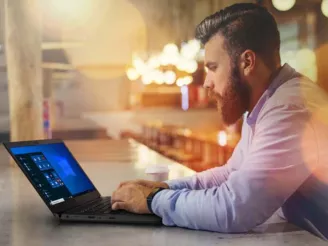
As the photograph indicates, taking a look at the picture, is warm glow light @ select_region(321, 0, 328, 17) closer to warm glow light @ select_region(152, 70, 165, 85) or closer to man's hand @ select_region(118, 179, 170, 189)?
man's hand @ select_region(118, 179, 170, 189)

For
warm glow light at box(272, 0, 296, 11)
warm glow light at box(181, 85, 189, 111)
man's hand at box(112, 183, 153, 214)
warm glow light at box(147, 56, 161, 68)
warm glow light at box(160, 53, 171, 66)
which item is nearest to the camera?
man's hand at box(112, 183, 153, 214)

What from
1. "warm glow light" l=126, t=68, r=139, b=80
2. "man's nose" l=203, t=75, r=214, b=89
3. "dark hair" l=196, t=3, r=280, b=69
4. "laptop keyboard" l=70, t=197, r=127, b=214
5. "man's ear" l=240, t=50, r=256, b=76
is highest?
"warm glow light" l=126, t=68, r=139, b=80

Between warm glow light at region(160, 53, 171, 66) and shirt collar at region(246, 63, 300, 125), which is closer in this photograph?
shirt collar at region(246, 63, 300, 125)

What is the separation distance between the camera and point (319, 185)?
1087 mm

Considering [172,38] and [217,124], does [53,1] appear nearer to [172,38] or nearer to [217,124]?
[172,38]

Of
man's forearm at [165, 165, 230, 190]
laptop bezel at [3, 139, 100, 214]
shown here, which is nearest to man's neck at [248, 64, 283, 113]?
man's forearm at [165, 165, 230, 190]

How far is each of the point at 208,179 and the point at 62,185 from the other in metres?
0.38

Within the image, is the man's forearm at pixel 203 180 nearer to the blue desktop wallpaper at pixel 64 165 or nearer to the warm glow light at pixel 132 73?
the blue desktop wallpaper at pixel 64 165

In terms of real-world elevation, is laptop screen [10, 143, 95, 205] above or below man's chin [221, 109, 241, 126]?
below

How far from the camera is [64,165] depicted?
1.34 m

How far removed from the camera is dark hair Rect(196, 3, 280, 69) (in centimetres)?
122

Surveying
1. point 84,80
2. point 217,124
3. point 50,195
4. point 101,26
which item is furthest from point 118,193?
point 217,124

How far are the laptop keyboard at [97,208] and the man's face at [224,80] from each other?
14.8 inches

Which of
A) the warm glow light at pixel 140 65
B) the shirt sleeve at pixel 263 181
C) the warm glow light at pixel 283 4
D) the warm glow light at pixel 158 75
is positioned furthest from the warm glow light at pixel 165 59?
the shirt sleeve at pixel 263 181
